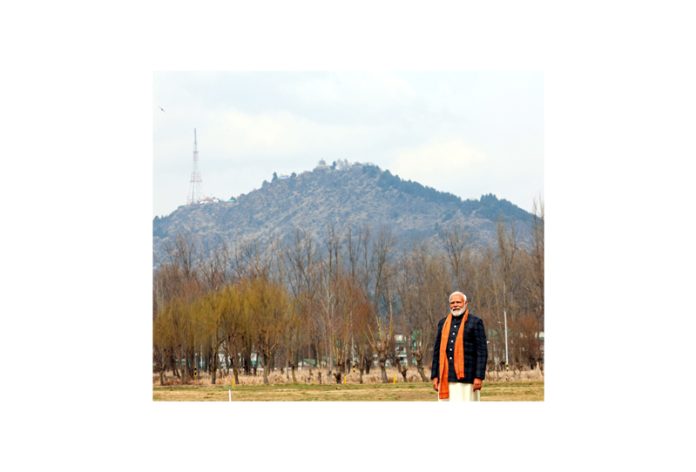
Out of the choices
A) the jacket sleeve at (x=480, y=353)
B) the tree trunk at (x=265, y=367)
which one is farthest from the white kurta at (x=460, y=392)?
the tree trunk at (x=265, y=367)

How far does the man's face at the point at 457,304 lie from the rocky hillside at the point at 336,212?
16.9m

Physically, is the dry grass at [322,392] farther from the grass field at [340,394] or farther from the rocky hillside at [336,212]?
the rocky hillside at [336,212]

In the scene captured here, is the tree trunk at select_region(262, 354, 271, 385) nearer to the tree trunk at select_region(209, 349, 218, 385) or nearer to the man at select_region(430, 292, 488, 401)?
the tree trunk at select_region(209, 349, 218, 385)

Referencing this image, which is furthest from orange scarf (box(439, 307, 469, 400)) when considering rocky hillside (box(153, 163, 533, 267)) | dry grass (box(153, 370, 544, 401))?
rocky hillside (box(153, 163, 533, 267))

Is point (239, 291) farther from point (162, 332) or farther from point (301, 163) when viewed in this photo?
point (301, 163)

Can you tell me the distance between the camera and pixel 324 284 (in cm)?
2212

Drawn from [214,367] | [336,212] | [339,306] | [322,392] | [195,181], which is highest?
[336,212]

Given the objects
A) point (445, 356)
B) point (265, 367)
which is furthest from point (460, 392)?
point (265, 367)

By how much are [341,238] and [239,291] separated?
1016 centimetres

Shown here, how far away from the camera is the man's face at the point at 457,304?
22.8 feet

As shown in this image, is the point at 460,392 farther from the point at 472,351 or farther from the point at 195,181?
the point at 195,181

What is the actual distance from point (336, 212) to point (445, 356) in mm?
29887

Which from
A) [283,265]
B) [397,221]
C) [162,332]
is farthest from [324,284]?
[397,221]

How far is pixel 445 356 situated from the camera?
7.00 meters
